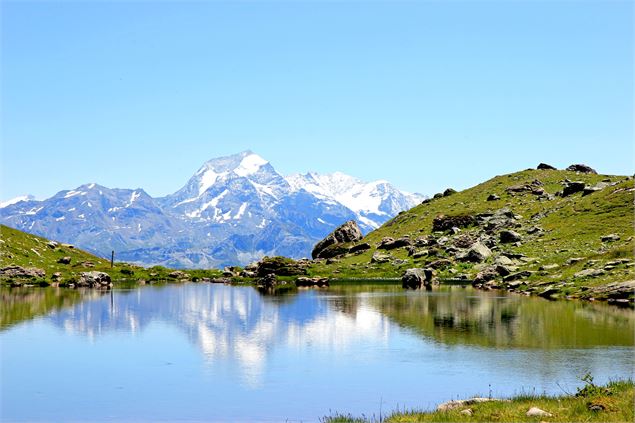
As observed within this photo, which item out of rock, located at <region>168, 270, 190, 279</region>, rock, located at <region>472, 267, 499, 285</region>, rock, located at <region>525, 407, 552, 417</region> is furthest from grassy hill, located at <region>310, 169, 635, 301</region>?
rock, located at <region>525, 407, 552, 417</region>

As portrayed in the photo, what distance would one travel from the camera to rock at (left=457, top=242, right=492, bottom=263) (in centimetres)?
16625

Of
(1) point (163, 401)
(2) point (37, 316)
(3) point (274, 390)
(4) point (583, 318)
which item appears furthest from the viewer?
(2) point (37, 316)

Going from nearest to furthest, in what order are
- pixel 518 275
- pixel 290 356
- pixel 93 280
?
pixel 290 356
pixel 518 275
pixel 93 280

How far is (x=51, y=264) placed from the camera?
577 ft

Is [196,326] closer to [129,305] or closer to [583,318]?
[129,305]

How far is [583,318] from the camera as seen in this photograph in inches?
3014

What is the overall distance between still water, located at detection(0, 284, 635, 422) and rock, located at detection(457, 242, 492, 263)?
209 feet

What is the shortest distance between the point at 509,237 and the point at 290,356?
12446 centimetres

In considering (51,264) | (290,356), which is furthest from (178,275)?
(290,356)

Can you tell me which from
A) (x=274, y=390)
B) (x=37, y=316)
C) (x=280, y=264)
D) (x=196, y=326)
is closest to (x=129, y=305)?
(x=37, y=316)

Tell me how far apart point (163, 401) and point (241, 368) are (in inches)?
467

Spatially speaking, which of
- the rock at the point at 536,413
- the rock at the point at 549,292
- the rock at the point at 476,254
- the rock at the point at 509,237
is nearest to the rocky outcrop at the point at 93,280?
the rock at the point at 476,254

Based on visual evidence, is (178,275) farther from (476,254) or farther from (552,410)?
(552,410)

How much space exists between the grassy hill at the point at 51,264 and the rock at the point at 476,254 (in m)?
75.1
